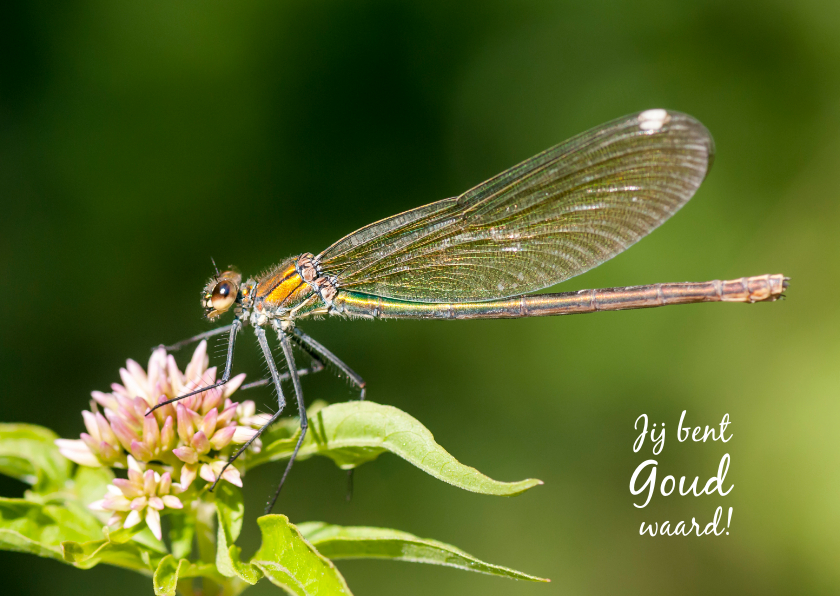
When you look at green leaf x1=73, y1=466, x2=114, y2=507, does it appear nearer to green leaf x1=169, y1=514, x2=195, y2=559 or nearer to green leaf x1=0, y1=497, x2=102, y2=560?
green leaf x1=0, y1=497, x2=102, y2=560

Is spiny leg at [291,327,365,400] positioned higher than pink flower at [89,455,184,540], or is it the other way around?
spiny leg at [291,327,365,400]

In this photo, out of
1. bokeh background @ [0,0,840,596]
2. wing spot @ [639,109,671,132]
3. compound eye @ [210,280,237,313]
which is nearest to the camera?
wing spot @ [639,109,671,132]

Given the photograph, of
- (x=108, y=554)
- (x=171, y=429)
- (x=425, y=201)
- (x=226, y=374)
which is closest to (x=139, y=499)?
(x=108, y=554)

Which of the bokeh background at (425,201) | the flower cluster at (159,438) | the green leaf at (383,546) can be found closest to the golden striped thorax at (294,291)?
the flower cluster at (159,438)

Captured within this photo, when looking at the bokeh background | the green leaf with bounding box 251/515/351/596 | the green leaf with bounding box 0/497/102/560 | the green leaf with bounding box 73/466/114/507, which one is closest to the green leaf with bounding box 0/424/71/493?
the green leaf with bounding box 73/466/114/507

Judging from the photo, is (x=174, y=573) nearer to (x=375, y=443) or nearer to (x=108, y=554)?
(x=108, y=554)

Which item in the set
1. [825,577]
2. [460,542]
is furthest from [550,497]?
[825,577]
